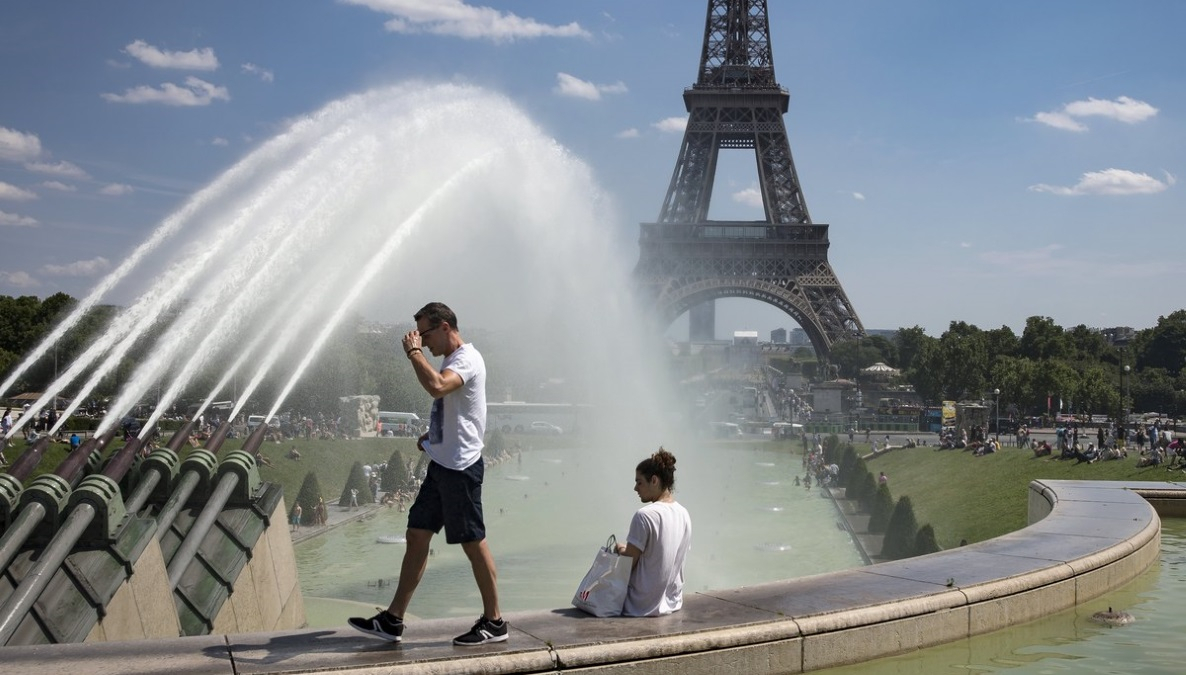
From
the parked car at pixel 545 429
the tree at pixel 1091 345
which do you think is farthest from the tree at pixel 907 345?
the parked car at pixel 545 429

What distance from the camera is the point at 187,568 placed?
11008 mm

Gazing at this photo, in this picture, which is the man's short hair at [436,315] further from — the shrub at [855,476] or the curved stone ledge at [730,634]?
the shrub at [855,476]

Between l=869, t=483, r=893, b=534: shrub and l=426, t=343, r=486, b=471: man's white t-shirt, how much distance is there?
29.2 metres

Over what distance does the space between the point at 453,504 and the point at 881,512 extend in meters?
30.7

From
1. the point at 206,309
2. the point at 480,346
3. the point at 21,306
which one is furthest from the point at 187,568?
the point at 21,306

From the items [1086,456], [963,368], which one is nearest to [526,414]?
[963,368]

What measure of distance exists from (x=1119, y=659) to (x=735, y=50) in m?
103

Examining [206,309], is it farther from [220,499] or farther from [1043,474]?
[1043,474]

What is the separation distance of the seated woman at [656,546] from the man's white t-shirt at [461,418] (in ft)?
4.09

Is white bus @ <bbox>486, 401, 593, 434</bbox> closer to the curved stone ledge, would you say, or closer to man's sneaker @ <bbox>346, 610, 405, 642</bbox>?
the curved stone ledge

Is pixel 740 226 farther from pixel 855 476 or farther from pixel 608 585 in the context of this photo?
pixel 608 585

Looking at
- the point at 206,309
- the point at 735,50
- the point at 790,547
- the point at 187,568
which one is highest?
the point at 735,50

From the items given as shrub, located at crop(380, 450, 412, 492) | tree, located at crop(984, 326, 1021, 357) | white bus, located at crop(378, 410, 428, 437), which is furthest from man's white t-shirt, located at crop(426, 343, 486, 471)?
tree, located at crop(984, 326, 1021, 357)

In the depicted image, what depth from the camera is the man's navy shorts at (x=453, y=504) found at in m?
6.58
